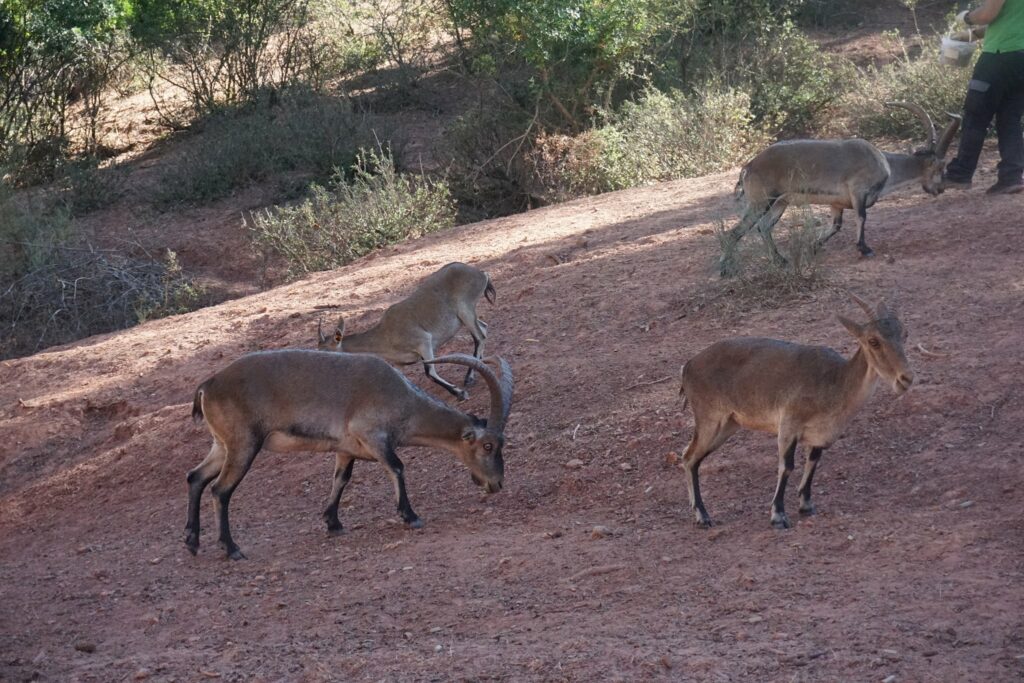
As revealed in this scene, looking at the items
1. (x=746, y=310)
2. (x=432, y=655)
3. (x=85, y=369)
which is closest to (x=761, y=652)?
(x=432, y=655)

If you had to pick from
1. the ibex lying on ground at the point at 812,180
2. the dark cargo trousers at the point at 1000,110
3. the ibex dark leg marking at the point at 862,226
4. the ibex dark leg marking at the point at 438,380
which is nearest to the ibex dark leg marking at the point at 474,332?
the ibex dark leg marking at the point at 438,380

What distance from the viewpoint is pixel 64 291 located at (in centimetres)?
1505

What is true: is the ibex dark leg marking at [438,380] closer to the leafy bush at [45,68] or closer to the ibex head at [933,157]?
the ibex head at [933,157]

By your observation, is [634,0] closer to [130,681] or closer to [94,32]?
[94,32]

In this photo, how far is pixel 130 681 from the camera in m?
5.45

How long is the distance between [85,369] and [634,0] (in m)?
9.76

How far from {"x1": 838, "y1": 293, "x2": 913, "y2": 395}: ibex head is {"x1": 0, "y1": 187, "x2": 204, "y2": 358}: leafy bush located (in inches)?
404

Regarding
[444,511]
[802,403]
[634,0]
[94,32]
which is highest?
[94,32]

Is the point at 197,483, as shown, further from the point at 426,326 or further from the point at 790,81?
the point at 790,81

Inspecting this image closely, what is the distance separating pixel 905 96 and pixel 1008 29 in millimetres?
5520

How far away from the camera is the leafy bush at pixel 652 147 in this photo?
16.3 meters

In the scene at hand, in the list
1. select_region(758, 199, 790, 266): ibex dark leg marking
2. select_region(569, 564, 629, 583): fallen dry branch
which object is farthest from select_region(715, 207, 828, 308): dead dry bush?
select_region(569, 564, 629, 583): fallen dry branch

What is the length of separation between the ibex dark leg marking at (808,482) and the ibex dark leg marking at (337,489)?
2669mm

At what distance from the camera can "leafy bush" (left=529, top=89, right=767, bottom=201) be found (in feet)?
53.5
